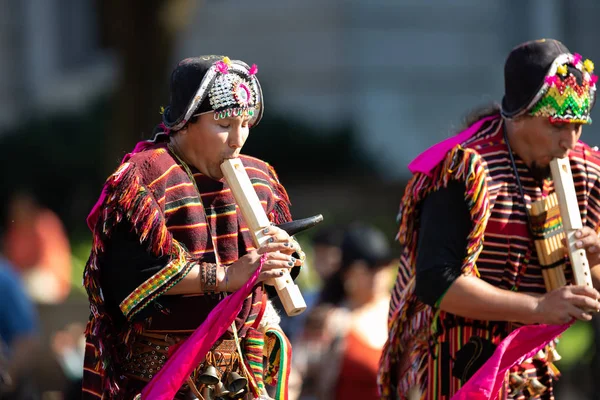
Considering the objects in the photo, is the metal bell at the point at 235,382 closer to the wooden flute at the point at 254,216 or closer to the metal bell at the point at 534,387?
the wooden flute at the point at 254,216

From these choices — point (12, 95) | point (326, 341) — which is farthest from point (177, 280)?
point (12, 95)

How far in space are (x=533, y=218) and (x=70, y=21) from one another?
17717 mm

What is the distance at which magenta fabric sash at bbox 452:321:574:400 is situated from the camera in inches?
193

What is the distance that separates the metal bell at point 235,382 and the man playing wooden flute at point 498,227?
0.84 metres

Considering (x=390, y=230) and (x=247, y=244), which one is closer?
(x=247, y=244)

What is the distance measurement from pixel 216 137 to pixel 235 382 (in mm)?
905

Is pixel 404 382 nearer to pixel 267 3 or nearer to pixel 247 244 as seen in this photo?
pixel 247 244

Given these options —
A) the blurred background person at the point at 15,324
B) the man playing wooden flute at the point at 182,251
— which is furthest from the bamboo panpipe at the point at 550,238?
the blurred background person at the point at 15,324

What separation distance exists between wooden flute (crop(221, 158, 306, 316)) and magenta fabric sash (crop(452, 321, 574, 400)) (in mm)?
839

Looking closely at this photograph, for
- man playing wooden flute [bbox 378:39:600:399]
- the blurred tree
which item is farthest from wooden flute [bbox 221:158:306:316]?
the blurred tree

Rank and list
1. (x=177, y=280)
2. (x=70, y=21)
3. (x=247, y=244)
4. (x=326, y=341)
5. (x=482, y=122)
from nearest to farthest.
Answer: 1. (x=177, y=280)
2. (x=247, y=244)
3. (x=482, y=122)
4. (x=326, y=341)
5. (x=70, y=21)

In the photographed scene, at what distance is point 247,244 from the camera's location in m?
4.84

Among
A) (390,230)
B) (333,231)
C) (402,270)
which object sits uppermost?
(402,270)

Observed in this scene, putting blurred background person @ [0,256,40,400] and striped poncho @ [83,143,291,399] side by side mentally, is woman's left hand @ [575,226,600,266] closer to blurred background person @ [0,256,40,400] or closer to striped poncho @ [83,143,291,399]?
striped poncho @ [83,143,291,399]
